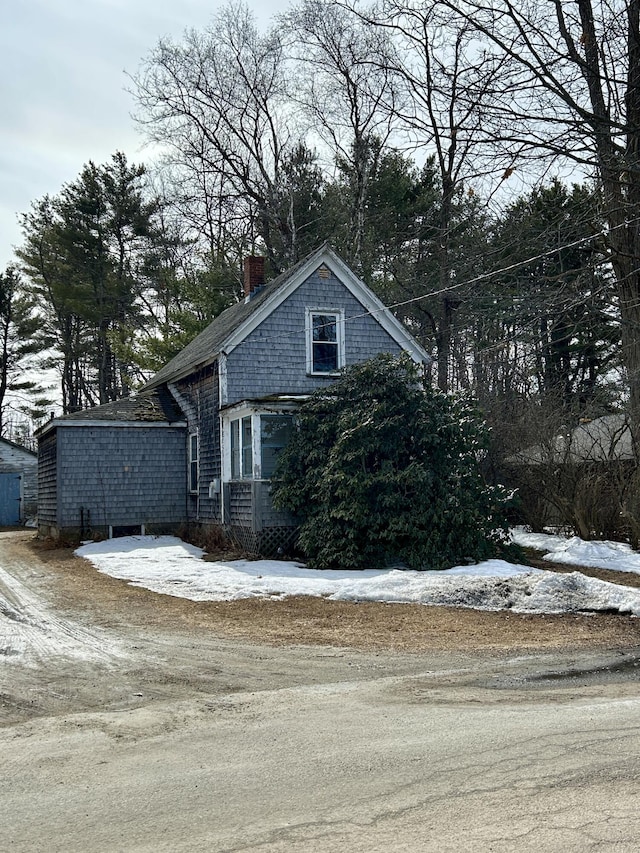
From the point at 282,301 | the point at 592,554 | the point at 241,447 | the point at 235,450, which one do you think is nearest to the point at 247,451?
the point at 241,447

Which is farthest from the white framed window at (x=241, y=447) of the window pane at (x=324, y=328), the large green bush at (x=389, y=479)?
the window pane at (x=324, y=328)

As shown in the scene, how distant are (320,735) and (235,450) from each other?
12808 mm

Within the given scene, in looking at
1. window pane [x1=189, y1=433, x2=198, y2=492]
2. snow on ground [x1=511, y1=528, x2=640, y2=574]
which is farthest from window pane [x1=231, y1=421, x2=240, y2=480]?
snow on ground [x1=511, y1=528, x2=640, y2=574]

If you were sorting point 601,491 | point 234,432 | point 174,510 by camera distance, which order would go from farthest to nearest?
point 174,510 < point 234,432 < point 601,491

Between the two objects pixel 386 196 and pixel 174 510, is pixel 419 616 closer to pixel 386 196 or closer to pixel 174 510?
pixel 174 510

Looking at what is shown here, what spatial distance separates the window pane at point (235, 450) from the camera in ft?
57.3

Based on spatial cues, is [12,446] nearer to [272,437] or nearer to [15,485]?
[15,485]

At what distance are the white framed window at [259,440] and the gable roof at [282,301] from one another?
193 cm

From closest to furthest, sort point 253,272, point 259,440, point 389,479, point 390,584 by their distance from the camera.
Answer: point 390,584 → point 389,479 → point 259,440 → point 253,272

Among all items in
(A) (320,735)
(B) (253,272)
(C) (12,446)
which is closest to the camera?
(A) (320,735)

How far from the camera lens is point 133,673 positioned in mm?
6809

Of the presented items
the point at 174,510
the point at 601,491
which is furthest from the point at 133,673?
the point at 174,510

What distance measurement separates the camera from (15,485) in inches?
1246

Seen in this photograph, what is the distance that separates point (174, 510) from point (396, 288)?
14.0m
